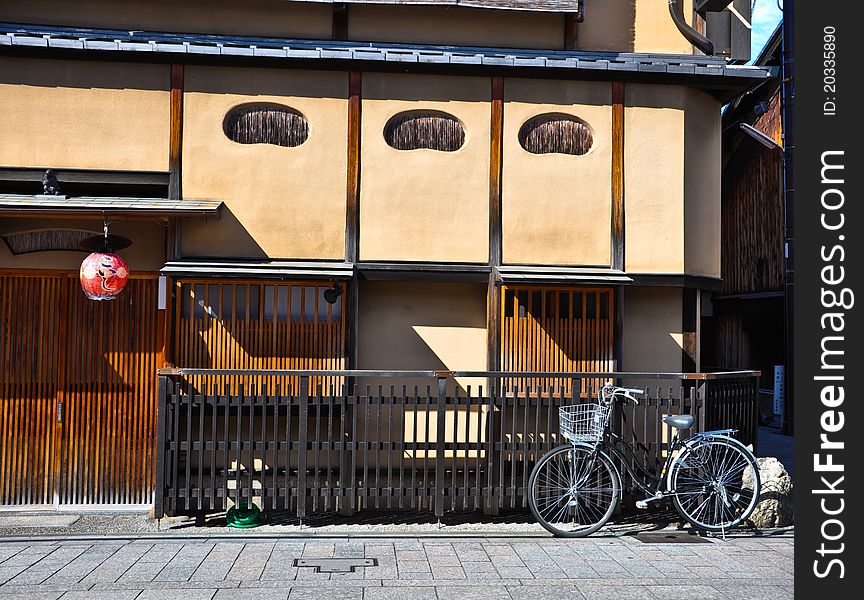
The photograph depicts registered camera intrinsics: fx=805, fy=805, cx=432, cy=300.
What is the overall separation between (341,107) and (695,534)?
6.23 m

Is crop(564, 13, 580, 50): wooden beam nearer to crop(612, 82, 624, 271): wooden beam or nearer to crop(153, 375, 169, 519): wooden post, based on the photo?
→ crop(612, 82, 624, 271): wooden beam

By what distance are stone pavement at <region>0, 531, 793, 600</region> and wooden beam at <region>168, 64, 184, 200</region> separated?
3923 mm

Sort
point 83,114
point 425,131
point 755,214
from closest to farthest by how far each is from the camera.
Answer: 1. point 83,114
2. point 425,131
3. point 755,214

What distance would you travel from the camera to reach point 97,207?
863 centimetres

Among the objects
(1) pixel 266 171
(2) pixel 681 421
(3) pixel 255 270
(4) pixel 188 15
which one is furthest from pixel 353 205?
(2) pixel 681 421

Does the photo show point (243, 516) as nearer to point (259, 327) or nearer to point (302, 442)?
point (302, 442)

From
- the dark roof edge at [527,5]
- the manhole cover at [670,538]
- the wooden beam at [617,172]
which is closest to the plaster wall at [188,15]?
the dark roof edge at [527,5]

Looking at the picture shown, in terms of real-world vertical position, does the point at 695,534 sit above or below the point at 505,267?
below

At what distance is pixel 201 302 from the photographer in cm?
914

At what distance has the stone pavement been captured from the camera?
6.46 m

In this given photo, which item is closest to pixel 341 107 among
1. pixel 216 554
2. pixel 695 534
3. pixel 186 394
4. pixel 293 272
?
pixel 293 272

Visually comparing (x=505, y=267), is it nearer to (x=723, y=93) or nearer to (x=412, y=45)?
(x=412, y=45)

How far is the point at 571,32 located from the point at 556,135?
143 centimetres

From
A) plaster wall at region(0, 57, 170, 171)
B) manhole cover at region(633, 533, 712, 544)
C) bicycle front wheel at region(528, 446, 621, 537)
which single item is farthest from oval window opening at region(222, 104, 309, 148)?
manhole cover at region(633, 533, 712, 544)
